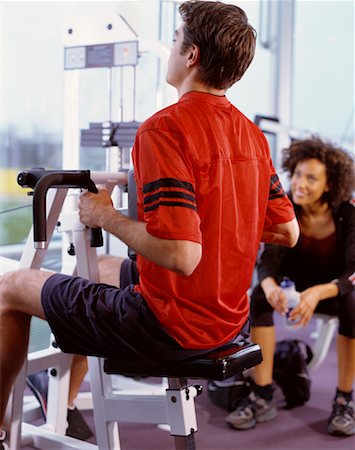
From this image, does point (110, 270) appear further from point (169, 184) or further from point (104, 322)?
point (169, 184)

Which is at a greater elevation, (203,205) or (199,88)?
(199,88)

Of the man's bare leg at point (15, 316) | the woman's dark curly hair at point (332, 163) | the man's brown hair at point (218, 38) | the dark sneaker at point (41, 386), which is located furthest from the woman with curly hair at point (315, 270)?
the man's brown hair at point (218, 38)

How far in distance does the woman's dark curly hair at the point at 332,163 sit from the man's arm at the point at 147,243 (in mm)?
1521

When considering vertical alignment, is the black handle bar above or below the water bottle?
above

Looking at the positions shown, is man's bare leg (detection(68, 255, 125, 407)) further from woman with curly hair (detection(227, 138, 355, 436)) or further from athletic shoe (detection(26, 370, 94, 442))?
woman with curly hair (detection(227, 138, 355, 436))

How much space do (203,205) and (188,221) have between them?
4.6 inches

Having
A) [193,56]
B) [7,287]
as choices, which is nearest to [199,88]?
[193,56]

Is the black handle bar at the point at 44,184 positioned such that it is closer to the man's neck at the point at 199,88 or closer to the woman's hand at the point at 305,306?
the man's neck at the point at 199,88

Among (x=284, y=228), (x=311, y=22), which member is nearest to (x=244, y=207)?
(x=284, y=228)

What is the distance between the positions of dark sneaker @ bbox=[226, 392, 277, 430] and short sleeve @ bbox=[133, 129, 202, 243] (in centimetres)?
144

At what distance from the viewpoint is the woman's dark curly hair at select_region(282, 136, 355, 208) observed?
303 centimetres

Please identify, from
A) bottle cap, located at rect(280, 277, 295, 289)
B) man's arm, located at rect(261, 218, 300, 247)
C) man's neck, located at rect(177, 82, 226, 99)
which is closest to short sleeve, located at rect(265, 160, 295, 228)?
man's arm, located at rect(261, 218, 300, 247)

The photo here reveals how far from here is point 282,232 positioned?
2014 mm

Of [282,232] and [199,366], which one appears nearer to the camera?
[199,366]
